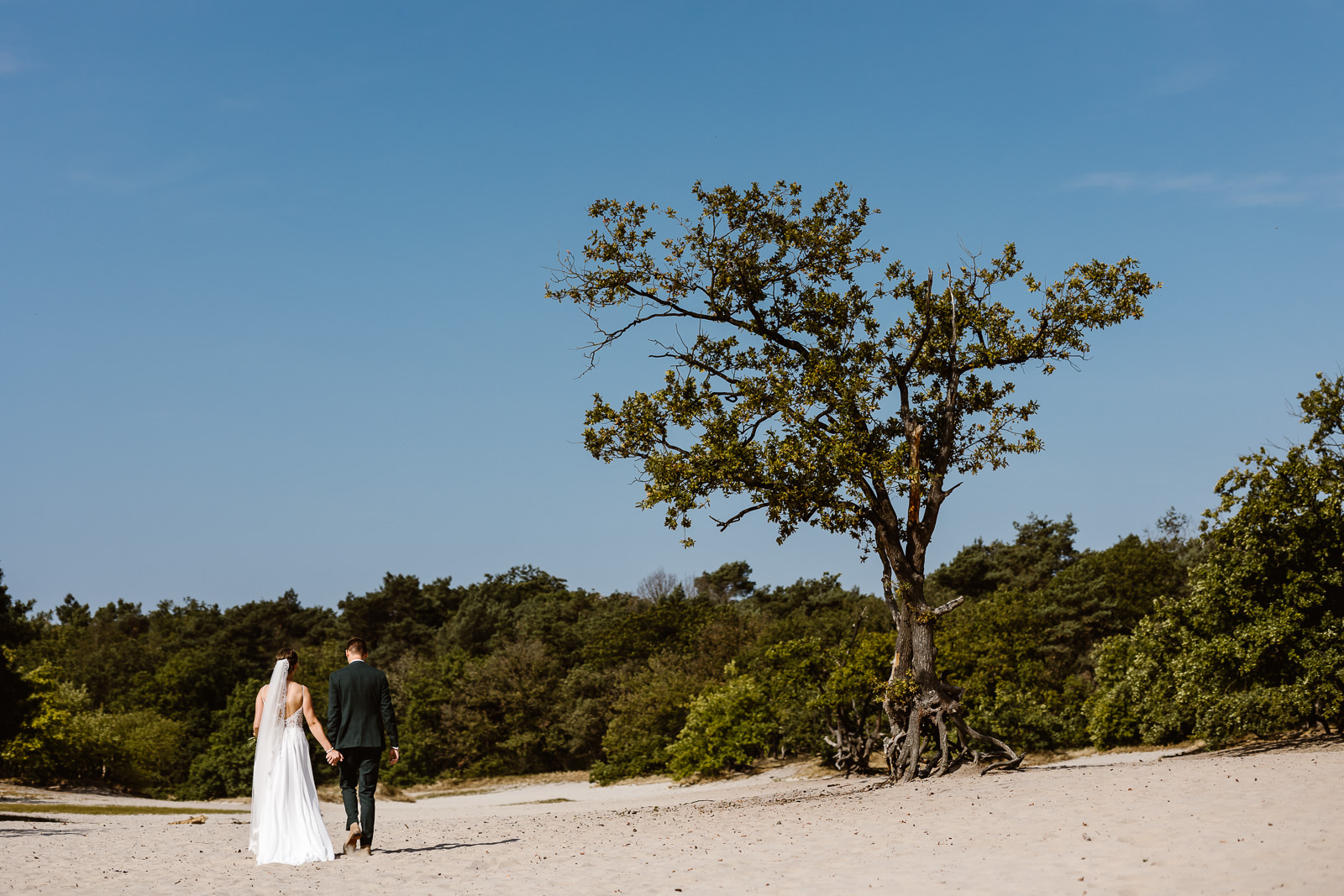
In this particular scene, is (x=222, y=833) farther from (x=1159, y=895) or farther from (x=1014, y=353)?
(x=1014, y=353)

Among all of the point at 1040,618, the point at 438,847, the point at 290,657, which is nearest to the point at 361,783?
the point at 290,657

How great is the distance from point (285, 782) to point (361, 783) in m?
0.75

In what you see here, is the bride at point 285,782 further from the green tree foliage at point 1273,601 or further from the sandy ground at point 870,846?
the green tree foliage at point 1273,601

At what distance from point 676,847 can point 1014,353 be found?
34.0ft

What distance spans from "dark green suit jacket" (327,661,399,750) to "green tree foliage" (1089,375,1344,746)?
13378 mm

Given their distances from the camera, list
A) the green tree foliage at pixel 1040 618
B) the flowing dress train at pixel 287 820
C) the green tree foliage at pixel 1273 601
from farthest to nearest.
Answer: the green tree foliage at pixel 1040 618
the green tree foliage at pixel 1273 601
the flowing dress train at pixel 287 820

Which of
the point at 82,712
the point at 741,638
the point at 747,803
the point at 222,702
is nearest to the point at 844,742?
the point at 747,803

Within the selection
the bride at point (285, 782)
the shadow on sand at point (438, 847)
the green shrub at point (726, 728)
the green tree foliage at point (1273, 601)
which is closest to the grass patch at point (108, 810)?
the green shrub at point (726, 728)

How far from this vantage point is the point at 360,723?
10.7 meters

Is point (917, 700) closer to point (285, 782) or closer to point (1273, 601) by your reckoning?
point (1273, 601)

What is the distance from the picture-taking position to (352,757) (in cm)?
1073

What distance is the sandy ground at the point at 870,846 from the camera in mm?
8016

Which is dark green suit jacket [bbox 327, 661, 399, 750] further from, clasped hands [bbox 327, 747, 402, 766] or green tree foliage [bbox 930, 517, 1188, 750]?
green tree foliage [bbox 930, 517, 1188, 750]

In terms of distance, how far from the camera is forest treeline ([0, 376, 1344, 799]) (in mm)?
17141
